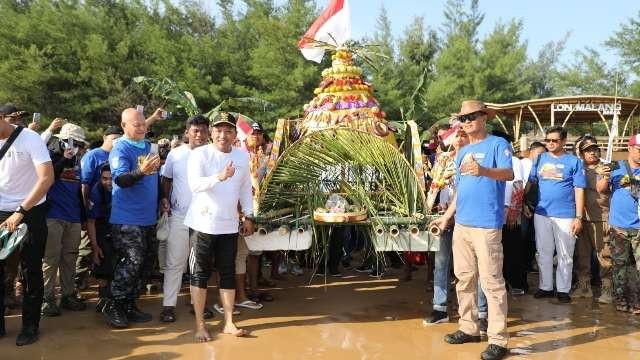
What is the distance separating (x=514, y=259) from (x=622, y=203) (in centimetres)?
116

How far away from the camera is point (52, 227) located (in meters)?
4.05

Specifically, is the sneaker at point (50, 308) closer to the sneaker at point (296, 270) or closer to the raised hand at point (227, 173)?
the raised hand at point (227, 173)

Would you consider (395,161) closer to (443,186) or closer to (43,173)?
(443,186)

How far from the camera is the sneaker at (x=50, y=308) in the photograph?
13.5 feet

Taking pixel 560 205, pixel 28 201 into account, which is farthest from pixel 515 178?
pixel 28 201

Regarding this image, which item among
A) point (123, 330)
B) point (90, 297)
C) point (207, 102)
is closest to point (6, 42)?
point (207, 102)

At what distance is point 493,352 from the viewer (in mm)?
3246

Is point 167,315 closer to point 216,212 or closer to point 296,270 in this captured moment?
point 216,212

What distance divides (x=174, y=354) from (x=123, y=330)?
0.73 m

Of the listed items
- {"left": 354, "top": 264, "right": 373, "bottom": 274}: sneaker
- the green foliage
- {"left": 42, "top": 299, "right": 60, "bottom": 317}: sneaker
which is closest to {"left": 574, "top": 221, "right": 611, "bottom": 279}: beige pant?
{"left": 354, "top": 264, "right": 373, "bottom": 274}: sneaker

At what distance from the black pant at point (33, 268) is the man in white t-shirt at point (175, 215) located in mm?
896

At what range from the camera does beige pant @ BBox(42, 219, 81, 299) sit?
405 cm

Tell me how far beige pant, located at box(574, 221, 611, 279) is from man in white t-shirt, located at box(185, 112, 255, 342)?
11.2ft

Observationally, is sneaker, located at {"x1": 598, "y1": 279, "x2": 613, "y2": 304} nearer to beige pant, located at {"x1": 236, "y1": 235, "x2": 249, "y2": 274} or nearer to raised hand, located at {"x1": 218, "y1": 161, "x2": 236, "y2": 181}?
beige pant, located at {"x1": 236, "y1": 235, "x2": 249, "y2": 274}
